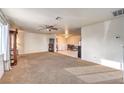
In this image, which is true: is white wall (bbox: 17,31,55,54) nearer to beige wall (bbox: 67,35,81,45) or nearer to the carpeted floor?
beige wall (bbox: 67,35,81,45)

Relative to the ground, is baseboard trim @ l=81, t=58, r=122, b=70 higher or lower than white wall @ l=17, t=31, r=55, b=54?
lower

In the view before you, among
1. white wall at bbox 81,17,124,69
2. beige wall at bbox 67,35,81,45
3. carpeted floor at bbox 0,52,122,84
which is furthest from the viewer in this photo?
beige wall at bbox 67,35,81,45

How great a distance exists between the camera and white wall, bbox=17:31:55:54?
1552 centimetres

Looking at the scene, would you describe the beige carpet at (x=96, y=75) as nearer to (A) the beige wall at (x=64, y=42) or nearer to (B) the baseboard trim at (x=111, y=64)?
(B) the baseboard trim at (x=111, y=64)

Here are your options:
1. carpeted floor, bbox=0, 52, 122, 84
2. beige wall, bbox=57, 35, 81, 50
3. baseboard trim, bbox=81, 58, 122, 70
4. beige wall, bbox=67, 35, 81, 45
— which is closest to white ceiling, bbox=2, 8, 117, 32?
baseboard trim, bbox=81, 58, 122, 70

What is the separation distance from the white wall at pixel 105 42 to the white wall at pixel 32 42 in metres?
7.21

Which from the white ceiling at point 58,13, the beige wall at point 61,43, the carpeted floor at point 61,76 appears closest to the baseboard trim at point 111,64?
the carpeted floor at point 61,76

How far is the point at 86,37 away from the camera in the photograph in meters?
10.8

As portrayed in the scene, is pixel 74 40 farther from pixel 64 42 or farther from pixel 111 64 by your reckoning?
pixel 111 64

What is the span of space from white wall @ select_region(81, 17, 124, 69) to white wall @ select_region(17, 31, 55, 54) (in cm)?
721

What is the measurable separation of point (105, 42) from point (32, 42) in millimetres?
10721

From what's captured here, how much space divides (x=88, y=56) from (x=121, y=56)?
3454 millimetres

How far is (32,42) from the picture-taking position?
1755cm
